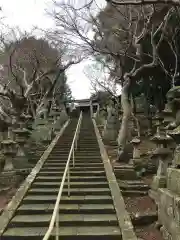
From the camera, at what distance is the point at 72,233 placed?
711cm

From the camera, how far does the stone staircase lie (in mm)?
7188

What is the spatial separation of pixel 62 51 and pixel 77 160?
1211 centimetres

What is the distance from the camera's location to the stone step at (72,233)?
6992mm

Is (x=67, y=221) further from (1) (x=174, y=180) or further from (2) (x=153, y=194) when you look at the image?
(2) (x=153, y=194)

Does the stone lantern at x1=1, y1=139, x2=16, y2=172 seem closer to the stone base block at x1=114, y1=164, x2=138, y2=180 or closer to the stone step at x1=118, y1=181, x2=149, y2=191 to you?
the stone base block at x1=114, y1=164, x2=138, y2=180

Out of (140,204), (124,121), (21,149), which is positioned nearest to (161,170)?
(140,204)

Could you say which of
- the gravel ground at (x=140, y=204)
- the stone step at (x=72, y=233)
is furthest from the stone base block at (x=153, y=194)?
the stone step at (x=72, y=233)

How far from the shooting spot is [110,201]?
902cm

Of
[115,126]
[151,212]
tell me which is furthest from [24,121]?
[151,212]

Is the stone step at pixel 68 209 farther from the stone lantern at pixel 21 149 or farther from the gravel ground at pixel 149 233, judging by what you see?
the stone lantern at pixel 21 149

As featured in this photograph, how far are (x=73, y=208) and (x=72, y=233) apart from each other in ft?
4.26

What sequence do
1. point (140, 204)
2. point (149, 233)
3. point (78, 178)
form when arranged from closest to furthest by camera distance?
1. point (149, 233)
2. point (140, 204)
3. point (78, 178)

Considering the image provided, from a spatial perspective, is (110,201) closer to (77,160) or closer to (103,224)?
(103,224)

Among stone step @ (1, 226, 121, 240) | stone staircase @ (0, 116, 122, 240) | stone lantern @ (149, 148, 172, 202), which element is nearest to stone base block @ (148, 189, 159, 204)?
stone lantern @ (149, 148, 172, 202)
